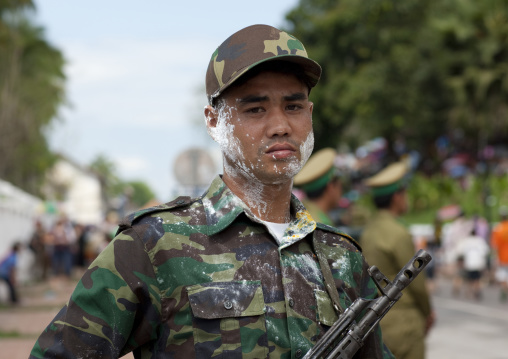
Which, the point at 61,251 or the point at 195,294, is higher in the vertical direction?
the point at 61,251

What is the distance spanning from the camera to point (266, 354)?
2.03 metres

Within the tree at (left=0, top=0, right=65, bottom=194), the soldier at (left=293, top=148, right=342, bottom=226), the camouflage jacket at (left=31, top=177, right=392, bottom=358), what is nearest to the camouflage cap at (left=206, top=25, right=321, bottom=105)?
the camouflage jacket at (left=31, top=177, right=392, bottom=358)

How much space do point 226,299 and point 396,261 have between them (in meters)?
3.25

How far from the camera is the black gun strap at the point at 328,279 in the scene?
7.08ft

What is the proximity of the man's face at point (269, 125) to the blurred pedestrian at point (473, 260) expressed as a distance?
14.7 metres

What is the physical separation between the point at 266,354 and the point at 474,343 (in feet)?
29.8

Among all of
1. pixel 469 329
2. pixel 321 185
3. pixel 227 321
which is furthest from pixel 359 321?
pixel 469 329

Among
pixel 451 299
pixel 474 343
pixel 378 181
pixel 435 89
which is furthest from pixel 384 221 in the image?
pixel 435 89

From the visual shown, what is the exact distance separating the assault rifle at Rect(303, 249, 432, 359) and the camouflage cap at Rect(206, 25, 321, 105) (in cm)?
57

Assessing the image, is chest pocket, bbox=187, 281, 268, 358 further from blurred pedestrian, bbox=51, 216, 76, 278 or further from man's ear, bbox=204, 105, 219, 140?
blurred pedestrian, bbox=51, 216, 76, 278

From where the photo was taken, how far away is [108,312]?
1.98 meters

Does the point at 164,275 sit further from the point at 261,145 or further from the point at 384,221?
the point at 384,221

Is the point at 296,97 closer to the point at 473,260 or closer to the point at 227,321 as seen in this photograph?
the point at 227,321

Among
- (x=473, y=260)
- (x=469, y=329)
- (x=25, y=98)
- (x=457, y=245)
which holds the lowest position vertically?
(x=469, y=329)
